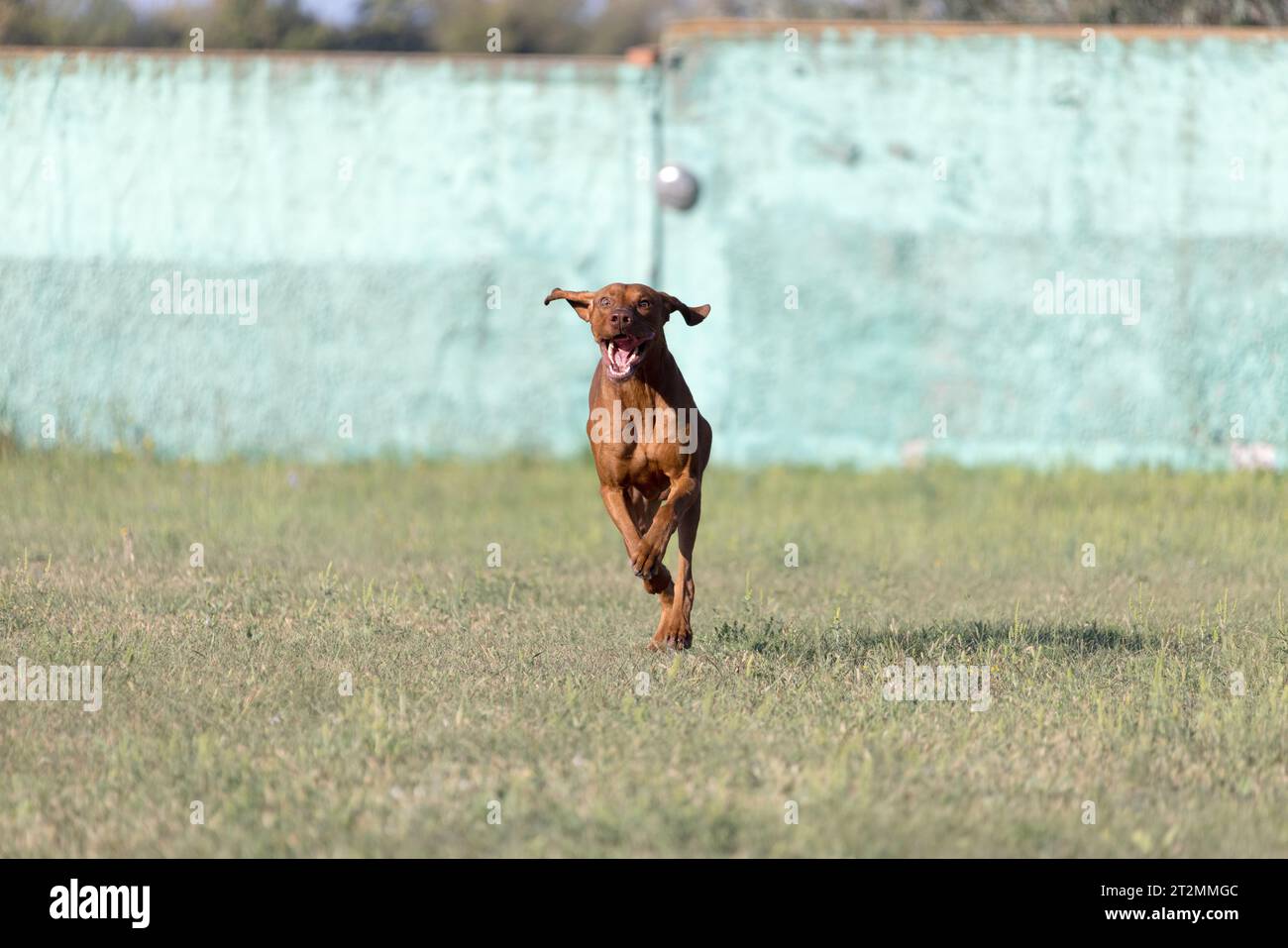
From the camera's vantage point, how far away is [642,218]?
14.3 metres

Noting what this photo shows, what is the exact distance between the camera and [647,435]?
6875 millimetres

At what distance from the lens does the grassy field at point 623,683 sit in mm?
4809

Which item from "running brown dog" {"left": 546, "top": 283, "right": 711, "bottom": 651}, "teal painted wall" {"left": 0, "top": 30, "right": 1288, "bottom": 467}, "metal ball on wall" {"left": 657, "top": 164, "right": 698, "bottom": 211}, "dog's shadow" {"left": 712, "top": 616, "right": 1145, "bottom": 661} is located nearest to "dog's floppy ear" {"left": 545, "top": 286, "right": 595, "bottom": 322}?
"running brown dog" {"left": 546, "top": 283, "right": 711, "bottom": 651}

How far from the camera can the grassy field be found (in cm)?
481

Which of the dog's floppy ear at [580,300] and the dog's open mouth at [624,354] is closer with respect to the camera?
the dog's open mouth at [624,354]

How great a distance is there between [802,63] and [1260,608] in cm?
712

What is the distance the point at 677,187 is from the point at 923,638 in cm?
734

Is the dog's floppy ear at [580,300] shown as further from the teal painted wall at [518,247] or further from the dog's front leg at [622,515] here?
the teal painted wall at [518,247]

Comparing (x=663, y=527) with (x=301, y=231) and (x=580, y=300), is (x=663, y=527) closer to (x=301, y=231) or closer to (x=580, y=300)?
(x=580, y=300)

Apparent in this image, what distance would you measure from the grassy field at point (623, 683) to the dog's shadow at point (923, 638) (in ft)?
0.09

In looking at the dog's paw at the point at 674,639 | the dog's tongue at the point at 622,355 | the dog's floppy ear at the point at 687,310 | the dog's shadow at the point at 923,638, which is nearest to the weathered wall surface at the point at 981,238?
the dog's shadow at the point at 923,638

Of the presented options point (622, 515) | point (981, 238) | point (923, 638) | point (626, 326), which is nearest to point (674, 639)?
point (622, 515)

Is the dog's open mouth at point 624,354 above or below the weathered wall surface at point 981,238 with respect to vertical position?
below
